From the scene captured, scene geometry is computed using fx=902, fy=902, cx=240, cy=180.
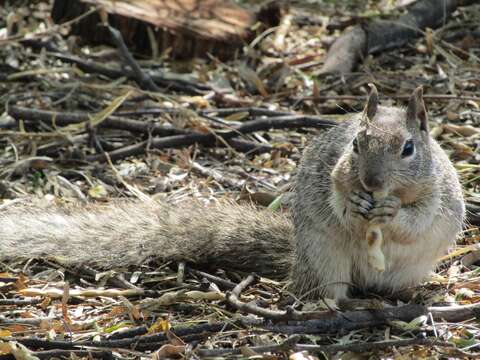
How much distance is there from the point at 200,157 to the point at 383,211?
85.4 inches

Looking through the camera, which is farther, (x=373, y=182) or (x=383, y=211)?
(x=383, y=211)

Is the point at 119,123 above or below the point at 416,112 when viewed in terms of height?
below

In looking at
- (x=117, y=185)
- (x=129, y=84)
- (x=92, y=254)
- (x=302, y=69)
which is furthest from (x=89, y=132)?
(x=302, y=69)

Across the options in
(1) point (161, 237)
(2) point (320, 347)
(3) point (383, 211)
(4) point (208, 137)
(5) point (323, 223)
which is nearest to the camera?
(2) point (320, 347)

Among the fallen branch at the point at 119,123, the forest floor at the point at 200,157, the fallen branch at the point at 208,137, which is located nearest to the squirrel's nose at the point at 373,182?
the forest floor at the point at 200,157

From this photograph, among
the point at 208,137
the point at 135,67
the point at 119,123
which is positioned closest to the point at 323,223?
the point at 208,137

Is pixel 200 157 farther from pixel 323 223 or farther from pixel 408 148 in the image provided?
pixel 408 148


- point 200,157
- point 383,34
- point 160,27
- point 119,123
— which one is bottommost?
point 200,157

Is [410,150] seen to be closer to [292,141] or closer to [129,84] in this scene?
[292,141]

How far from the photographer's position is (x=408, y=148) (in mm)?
3777

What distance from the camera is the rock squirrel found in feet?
12.4

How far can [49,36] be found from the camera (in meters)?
7.14

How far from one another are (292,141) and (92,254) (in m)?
1.92

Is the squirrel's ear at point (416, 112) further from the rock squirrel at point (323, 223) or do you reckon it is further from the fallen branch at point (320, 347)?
the fallen branch at point (320, 347)
